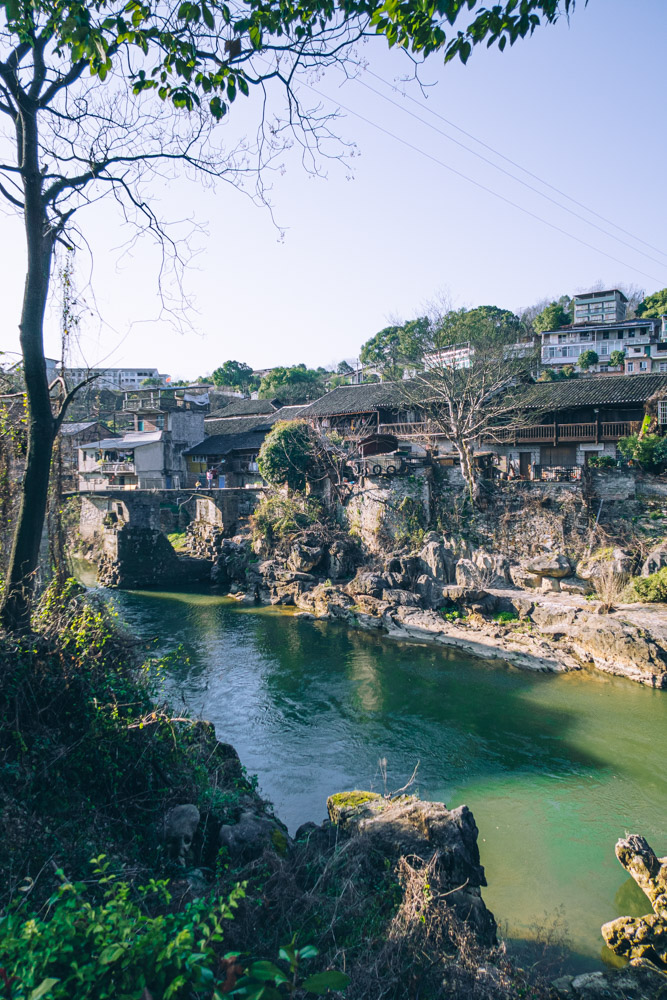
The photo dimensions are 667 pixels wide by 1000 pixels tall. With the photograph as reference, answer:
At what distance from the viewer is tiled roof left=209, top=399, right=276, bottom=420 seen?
43.1 meters

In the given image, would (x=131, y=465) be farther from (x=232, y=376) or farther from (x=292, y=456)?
(x=232, y=376)

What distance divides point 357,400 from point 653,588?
2044 cm

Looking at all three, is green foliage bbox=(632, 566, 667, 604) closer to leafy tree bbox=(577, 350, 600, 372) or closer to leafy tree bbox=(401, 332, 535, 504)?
leafy tree bbox=(401, 332, 535, 504)

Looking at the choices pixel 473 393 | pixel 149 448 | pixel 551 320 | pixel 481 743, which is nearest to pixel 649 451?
pixel 473 393

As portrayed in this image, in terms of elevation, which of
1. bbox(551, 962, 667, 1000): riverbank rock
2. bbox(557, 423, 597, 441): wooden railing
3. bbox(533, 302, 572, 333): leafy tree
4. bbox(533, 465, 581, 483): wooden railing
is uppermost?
bbox(533, 302, 572, 333): leafy tree

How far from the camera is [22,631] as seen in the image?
6.45m

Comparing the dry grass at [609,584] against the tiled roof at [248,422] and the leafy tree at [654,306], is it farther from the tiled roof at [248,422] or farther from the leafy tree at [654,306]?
the leafy tree at [654,306]

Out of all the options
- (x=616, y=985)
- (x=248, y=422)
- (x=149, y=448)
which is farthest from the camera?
(x=248, y=422)

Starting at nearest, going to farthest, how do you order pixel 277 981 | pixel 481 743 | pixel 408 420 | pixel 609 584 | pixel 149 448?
pixel 277 981, pixel 481 743, pixel 609 584, pixel 408 420, pixel 149 448

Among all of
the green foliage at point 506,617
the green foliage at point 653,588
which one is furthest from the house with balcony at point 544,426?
the green foliage at point 506,617

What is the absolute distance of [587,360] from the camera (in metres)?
45.7

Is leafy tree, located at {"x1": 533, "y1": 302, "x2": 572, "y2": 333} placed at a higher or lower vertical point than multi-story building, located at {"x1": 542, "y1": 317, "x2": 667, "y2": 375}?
higher

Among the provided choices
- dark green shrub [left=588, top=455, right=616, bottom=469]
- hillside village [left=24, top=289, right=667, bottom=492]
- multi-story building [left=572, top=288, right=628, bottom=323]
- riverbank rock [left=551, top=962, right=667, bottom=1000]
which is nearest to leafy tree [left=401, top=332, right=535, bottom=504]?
hillside village [left=24, top=289, right=667, bottom=492]

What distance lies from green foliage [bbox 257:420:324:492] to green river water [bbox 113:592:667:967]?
11.5 m
